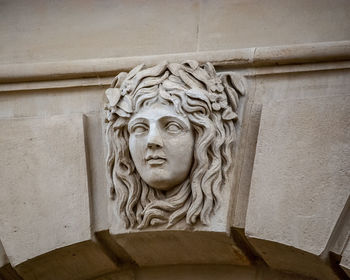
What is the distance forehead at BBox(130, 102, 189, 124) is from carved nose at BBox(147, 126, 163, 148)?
0.17 feet

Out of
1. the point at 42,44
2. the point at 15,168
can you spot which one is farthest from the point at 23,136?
the point at 42,44

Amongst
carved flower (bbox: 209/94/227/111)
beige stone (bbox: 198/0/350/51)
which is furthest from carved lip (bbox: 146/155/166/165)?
beige stone (bbox: 198/0/350/51)

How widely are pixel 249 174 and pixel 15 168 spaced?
923 millimetres

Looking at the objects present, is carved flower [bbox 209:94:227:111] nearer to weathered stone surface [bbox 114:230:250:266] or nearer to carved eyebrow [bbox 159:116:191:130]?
carved eyebrow [bbox 159:116:191:130]

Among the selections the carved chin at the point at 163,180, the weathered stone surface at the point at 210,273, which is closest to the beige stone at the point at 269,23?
the carved chin at the point at 163,180

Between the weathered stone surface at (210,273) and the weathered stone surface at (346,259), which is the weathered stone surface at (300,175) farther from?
the weathered stone surface at (210,273)

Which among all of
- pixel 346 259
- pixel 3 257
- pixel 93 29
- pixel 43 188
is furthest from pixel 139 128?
pixel 346 259

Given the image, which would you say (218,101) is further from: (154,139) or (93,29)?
(93,29)

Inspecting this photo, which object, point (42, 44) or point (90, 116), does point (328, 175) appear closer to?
point (90, 116)

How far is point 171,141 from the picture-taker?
365cm

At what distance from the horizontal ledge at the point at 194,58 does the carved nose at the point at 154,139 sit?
1.15 feet

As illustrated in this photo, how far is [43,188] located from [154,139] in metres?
0.54

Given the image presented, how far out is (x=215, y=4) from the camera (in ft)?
13.1

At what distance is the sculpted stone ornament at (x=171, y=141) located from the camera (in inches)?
144
